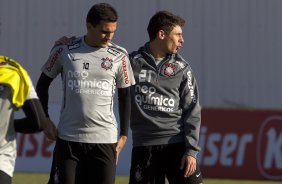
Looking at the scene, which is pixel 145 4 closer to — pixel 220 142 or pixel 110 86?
pixel 220 142

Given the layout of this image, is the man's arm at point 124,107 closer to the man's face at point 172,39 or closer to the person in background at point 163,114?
the person in background at point 163,114

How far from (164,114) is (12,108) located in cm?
212

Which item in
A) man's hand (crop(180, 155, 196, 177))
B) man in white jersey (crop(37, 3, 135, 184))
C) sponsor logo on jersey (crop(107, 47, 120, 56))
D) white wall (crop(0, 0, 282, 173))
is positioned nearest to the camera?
man in white jersey (crop(37, 3, 135, 184))

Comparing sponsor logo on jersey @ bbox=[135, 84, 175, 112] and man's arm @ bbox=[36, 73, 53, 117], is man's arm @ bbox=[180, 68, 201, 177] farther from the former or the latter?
man's arm @ bbox=[36, 73, 53, 117]

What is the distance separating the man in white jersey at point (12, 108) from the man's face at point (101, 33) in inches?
57.8

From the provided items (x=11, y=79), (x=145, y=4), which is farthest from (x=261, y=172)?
(x=11, y=79)

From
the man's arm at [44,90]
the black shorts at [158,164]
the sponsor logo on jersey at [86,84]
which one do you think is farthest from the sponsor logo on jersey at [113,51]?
the black shorts at [158,164]

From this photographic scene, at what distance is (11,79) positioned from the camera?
5715 mm

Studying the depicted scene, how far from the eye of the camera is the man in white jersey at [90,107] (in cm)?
716

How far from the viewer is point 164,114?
25.2 ft

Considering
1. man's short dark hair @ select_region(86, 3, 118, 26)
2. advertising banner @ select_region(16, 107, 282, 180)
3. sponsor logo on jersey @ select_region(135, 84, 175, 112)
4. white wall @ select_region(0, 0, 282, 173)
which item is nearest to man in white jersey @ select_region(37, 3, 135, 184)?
man's short dark hair @ select_region(86, 3, 118, 26)

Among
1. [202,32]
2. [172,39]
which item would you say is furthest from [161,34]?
[202,32]

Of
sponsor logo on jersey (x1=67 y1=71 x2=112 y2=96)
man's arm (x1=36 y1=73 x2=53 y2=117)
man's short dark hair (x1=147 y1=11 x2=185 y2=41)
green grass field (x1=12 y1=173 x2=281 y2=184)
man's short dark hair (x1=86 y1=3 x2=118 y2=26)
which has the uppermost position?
man's short dark hair (x1=86 y1=3 x2=118 y2=26)

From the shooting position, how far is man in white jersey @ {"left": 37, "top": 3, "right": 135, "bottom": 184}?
7.16 meters
